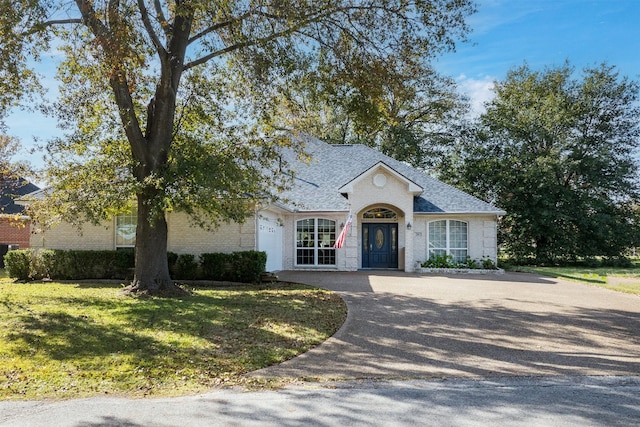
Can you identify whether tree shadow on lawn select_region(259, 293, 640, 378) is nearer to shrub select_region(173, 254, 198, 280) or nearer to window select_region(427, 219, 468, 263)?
shrub select_region(173, 254, 198, 280)

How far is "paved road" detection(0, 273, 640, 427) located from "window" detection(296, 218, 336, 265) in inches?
405

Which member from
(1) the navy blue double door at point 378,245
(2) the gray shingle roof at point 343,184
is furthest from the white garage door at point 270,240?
(1) the navy blue double door at point 378,245

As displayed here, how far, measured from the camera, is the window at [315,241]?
20.5 meters

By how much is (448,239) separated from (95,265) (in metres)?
14.5

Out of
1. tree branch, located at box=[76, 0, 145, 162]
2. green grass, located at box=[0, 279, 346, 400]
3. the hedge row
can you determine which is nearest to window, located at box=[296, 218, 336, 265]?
the hedge row

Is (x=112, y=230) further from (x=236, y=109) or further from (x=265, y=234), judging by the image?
(x=236, y=109)

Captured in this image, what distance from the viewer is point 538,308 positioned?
10.5 m

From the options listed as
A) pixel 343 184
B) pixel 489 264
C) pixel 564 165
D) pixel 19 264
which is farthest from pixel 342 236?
pixel 564 165

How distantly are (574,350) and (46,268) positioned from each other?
1555 cm

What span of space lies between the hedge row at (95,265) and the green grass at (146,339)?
A: 10.4 ft

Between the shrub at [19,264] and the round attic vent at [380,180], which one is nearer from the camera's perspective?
the shrub at [19,264]

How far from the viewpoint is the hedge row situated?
49.2 ft

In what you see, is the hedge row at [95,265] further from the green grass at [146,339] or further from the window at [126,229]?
the green grass at [146,339]

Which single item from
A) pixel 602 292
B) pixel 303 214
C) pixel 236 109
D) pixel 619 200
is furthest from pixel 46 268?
pixel 619 200
